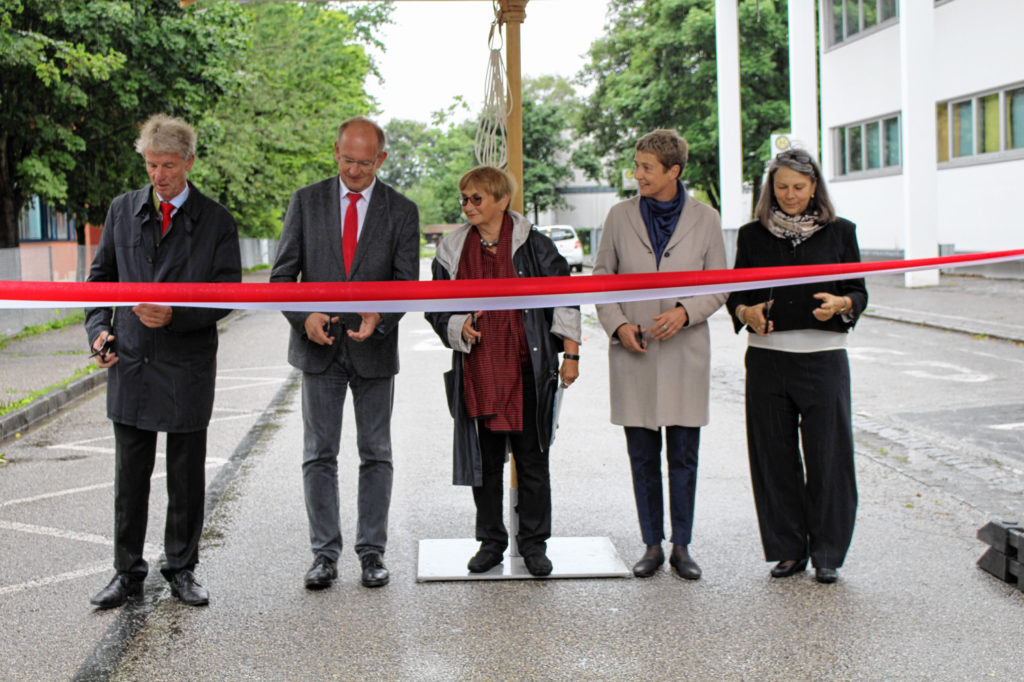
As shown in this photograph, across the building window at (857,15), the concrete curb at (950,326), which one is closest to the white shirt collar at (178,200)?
the concrete curb at (950,326)

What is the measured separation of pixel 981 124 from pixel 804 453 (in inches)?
823

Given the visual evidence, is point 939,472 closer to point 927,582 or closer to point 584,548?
point 927,582

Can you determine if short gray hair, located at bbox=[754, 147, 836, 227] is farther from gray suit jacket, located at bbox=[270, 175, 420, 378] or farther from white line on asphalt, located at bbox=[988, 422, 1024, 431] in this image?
white line on asphalt, located at bbox=[988, 422, 1024, 431]

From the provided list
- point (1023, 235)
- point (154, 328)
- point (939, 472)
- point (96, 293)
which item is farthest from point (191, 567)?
point (1023, 235)

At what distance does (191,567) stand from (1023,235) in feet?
67.3

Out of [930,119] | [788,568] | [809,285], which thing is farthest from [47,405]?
[930,119]

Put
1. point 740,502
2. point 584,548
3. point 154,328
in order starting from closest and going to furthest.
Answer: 1. point 154,328
2. point 584,548
3. point 740,502

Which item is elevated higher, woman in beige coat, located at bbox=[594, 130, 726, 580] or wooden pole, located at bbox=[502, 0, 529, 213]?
wooden pole, located at bbox=[502, 0, 529, 213]

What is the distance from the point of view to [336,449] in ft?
17.0

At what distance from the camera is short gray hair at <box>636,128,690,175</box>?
16.6 feet

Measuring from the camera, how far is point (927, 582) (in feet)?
16.4

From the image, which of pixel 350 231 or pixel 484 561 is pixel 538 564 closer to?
pixel 484 561

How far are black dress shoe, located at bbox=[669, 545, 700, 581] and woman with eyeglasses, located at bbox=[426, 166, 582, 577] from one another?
61 cm

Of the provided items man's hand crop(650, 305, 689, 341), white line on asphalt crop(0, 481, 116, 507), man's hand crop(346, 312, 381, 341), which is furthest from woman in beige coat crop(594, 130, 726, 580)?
white line on asphalt crop(0, 481, 116, 507)
